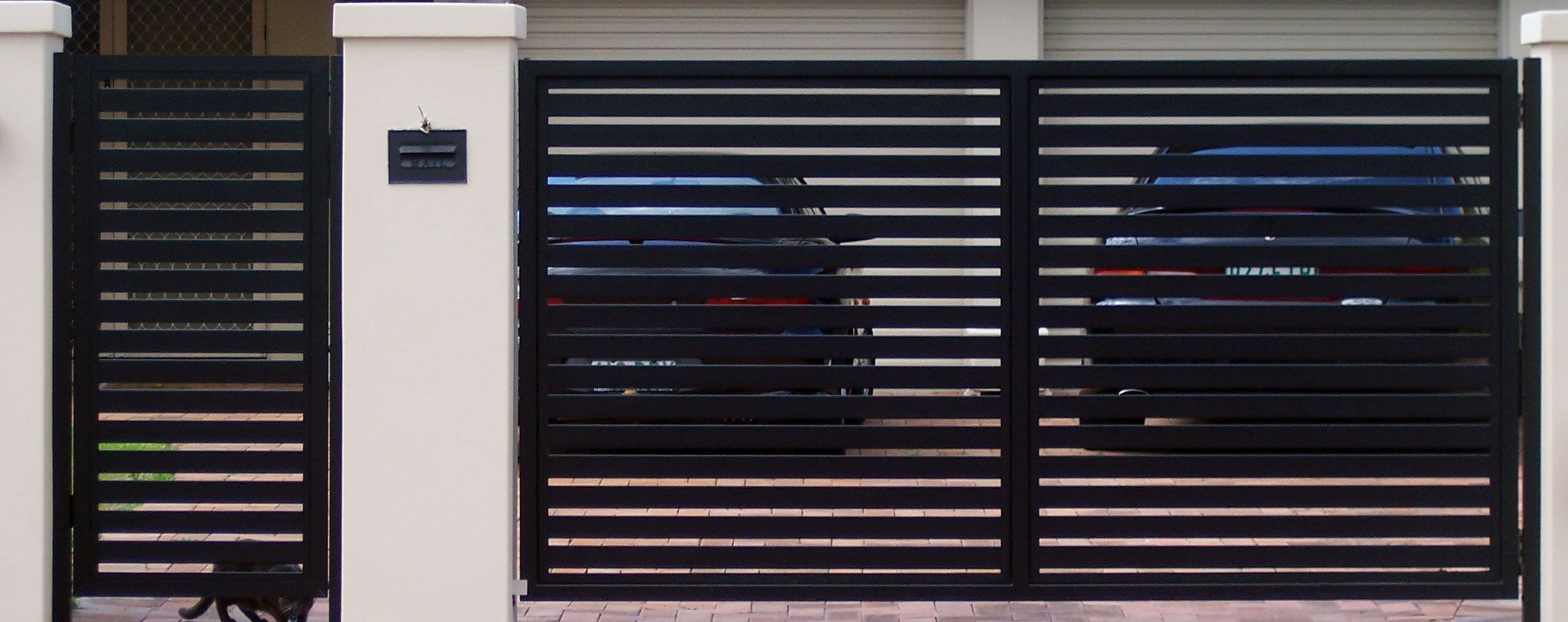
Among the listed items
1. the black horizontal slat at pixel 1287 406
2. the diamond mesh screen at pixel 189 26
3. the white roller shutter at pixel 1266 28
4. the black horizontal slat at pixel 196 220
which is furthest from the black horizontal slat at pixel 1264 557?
the diamond mesh screen at pixel 189 26

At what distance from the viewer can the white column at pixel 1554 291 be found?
3979mm

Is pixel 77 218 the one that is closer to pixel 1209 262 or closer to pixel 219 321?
pixel 219 321

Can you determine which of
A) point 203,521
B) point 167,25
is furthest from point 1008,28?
point 203,521

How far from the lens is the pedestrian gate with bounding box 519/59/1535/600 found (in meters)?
4.01

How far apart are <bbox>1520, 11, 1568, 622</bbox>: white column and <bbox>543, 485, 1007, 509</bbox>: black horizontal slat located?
1583mm

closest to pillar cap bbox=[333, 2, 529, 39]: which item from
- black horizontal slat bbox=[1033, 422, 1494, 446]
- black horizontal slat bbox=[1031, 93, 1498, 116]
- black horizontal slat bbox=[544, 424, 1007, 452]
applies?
black horizontal slat bbox=[544, 424, 1007, 452]

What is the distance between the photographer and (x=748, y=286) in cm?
405

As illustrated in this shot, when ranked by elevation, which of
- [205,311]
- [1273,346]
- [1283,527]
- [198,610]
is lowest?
[198,610]

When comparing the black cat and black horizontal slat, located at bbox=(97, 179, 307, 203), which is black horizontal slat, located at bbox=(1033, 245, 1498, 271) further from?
the black cat

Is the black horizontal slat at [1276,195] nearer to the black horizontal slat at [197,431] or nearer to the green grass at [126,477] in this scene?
the black horizontal slat at [197,431]

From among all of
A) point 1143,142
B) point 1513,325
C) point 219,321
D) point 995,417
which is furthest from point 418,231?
point 1513,325

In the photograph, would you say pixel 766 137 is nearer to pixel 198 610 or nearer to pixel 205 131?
pixel 205 131

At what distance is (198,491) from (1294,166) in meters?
3.33

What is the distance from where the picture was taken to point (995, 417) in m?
4.13
